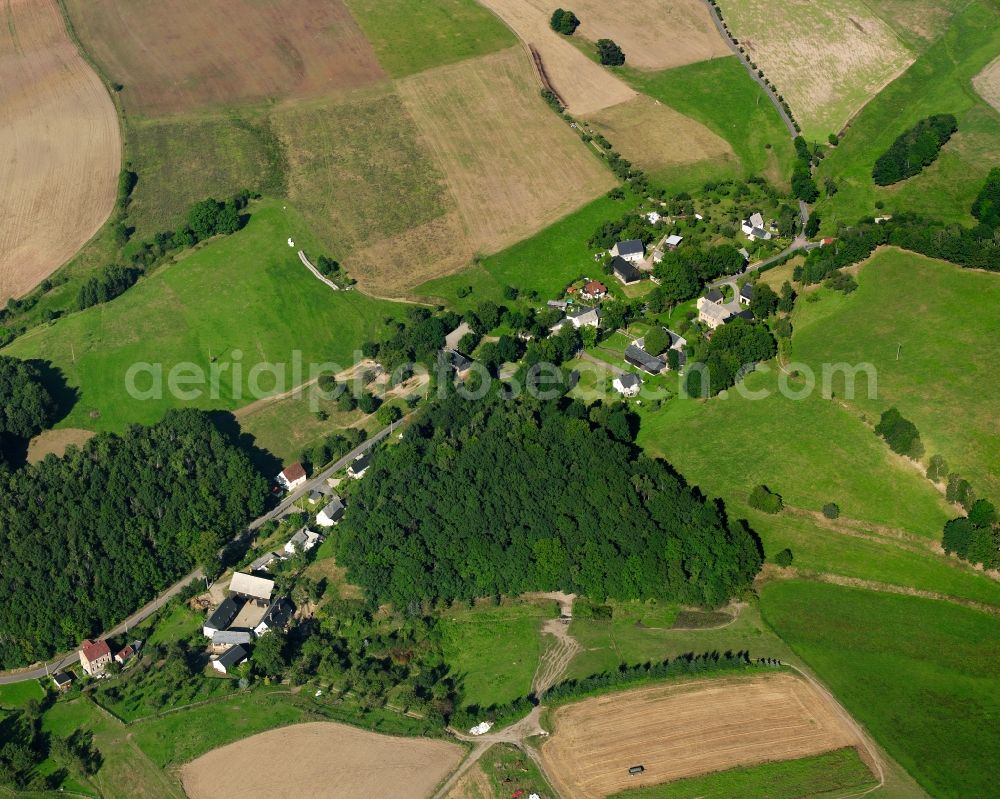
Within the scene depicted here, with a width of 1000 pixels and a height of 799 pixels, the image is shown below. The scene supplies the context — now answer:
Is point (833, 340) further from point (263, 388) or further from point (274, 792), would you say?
point (274, 792)

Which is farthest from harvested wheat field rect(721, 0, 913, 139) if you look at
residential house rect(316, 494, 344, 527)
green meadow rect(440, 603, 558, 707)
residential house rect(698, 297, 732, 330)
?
green meadow rect(440, 603, 558, 707)

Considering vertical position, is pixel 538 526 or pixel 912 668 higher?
pixel 538 526

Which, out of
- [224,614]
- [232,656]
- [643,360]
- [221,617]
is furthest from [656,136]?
[232,656]

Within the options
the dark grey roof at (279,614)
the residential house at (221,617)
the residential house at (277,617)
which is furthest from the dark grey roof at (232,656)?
the dark grey roof at (279,614)

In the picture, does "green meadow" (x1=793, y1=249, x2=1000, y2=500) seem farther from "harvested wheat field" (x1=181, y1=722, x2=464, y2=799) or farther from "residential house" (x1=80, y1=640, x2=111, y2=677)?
"residential house" (x1=80, y1=640, x2=111, y2=677)

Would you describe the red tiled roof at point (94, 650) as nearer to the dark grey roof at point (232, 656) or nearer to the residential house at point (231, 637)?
the residential house at point (231, 637)

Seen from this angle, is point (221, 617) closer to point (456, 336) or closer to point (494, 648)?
point (494, 648)

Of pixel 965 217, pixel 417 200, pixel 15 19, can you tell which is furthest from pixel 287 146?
pixel 965 217
